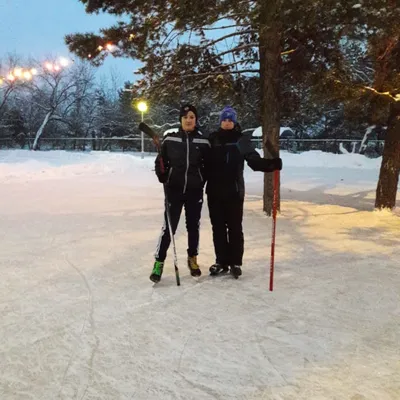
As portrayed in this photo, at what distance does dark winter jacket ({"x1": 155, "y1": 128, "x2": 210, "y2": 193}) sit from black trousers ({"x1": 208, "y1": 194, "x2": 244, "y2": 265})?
361mm

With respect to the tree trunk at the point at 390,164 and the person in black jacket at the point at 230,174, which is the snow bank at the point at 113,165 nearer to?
the tree trunk at the point at 390,164

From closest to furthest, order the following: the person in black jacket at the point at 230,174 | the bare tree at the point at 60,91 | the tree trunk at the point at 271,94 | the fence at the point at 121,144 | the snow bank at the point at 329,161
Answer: the person in black jacket at the point at 230,174
the tree trunk at the point at 271,94
the snow bank at the point at 329,161
the fence at the point at 121,144
the bare tree at the point at 60,91

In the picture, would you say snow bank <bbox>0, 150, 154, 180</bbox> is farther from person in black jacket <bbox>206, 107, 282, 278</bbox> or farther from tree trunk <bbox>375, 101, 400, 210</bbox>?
person in black jacket <bbox>206, 107, 282, 278</bbox>

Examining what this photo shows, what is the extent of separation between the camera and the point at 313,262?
19.1 ft

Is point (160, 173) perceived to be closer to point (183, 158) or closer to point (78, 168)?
point (183, 158)

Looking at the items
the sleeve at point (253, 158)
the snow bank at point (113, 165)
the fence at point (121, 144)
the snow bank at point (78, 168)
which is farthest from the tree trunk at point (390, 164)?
the fence at point (121, 144)

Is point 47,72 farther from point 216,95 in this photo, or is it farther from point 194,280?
point 194,280

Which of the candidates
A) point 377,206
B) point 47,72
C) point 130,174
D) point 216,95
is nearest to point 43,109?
point 47,72

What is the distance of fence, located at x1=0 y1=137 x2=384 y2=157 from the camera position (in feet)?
105

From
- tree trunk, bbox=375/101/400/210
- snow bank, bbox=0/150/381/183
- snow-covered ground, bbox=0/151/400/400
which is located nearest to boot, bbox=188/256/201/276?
snow-covered ground, bbox=0/151/400/400

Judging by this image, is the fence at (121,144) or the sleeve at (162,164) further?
the fence at (121,144)

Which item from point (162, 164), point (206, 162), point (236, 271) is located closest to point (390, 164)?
point (236, 271)

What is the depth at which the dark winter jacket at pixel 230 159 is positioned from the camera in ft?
15.7

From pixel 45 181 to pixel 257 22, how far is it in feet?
39.5
